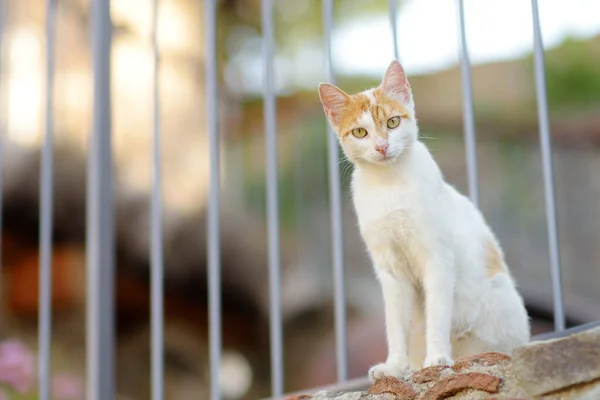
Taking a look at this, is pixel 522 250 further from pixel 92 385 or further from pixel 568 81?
pixel 92 385

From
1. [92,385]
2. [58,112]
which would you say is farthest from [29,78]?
[92,385]

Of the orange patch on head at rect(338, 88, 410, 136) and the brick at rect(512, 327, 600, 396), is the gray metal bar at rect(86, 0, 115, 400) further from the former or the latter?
the brick at rect(512, 327, 600, 396)

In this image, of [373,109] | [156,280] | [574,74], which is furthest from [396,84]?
[574,74]

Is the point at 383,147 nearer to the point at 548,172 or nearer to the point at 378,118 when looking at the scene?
the point at 378,118

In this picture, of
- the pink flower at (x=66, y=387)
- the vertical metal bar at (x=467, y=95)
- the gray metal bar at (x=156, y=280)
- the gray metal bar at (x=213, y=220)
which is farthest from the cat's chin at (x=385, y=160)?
the pink flower at (x=66, y=387)

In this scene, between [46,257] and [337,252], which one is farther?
[46,257]

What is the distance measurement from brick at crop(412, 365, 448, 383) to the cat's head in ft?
0.90

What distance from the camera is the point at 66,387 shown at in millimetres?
2992

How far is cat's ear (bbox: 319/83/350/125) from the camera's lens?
1.01 meters

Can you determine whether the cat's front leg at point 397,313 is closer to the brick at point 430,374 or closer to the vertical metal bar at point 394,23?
the brick at point 430,374

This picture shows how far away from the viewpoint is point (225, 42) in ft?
→ 9.23

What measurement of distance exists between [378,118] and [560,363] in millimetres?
386

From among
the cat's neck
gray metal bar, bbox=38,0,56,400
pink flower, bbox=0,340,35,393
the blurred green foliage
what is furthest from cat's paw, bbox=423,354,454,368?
the blurred green foliage

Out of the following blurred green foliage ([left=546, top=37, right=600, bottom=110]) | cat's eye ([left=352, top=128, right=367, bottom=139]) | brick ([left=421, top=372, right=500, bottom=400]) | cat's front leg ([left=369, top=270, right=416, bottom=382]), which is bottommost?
brick ([left=421, top=372, right=500, bottom=400])
